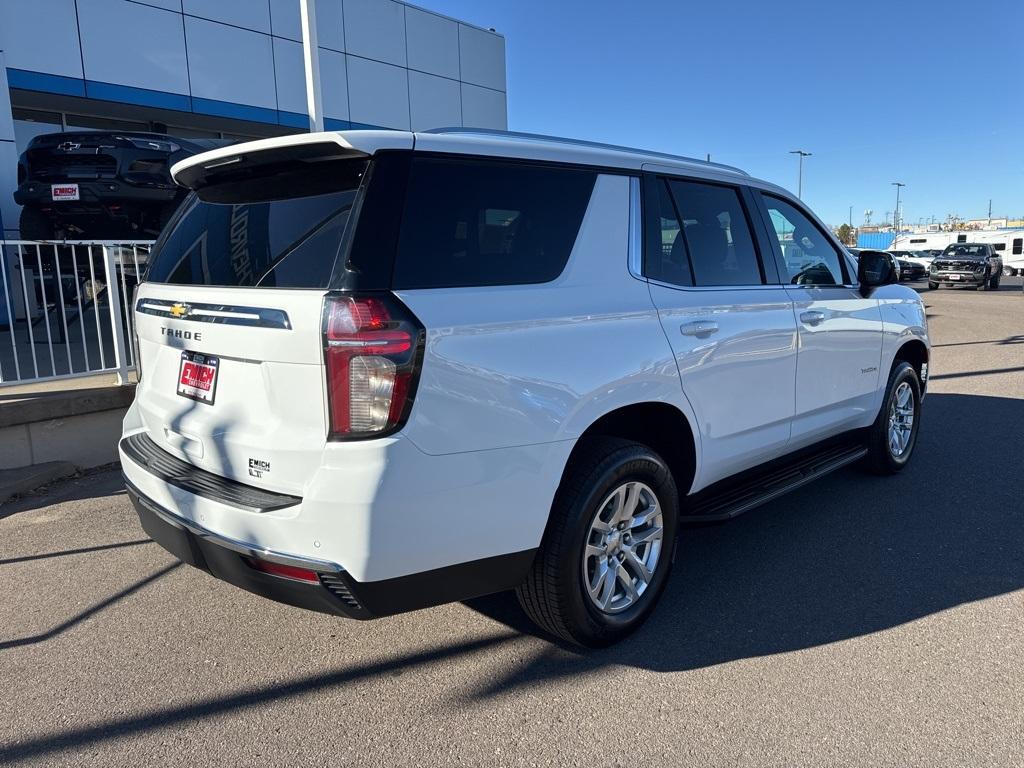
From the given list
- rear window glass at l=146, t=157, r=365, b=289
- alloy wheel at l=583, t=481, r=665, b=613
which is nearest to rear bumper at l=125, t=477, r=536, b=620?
alloy wheel at l=583, t=481, r=665, b=613

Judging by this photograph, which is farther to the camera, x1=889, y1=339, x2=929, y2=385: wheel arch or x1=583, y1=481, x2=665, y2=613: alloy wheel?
x1=889, y1=339, x2=929, y2=385: wheel arch

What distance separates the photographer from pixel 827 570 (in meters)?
3.74

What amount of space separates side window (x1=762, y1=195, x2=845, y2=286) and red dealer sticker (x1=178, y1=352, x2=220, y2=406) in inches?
119

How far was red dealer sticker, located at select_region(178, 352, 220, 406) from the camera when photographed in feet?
8.69

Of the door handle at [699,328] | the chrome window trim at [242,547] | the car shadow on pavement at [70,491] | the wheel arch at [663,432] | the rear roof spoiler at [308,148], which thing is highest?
the rear roof spoiler at [308,148]

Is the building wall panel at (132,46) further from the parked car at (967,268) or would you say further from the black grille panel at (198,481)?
the parked car at (967,268)

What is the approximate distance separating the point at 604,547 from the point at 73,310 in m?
6.80

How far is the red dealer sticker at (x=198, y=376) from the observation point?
265 cm

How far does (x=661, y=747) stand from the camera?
→ 8.02 ft

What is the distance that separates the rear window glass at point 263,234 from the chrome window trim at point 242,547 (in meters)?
0.86

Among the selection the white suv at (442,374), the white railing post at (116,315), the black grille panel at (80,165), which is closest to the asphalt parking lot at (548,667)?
the white suv at (442,374)

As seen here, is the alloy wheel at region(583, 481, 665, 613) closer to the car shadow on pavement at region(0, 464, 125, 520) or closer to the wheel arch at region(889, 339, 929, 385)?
the wheel arch at region(889, 339, 929, 385)

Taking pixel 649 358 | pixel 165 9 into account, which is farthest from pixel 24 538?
pixel 165 9

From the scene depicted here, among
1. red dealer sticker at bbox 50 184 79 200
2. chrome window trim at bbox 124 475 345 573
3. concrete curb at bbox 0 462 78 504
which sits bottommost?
concrete curb at bbox 0 462 78 504
